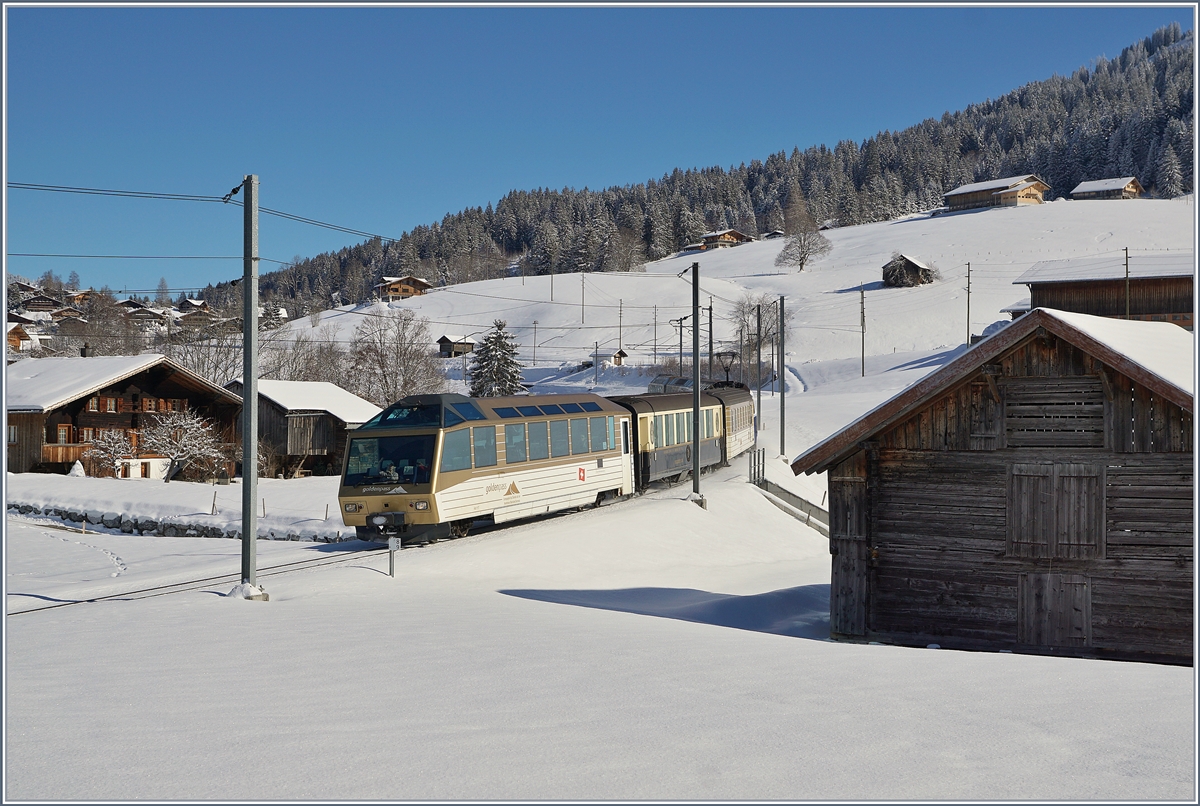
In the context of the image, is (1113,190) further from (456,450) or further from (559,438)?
(456,450)

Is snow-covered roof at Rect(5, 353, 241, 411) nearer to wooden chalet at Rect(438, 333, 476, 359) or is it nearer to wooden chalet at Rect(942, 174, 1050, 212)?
wooden chalet at Rect(438, 333, 476, 359)

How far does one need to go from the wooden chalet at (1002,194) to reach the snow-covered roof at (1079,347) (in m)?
161

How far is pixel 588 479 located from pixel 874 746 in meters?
21.1

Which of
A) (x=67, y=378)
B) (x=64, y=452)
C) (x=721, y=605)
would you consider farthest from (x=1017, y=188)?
(x=721, y=605)

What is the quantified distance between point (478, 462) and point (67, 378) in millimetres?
31828

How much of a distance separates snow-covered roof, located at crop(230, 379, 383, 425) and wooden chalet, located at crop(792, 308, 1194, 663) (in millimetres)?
36830

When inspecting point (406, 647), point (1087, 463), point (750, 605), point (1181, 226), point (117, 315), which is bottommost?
point (750, 605)

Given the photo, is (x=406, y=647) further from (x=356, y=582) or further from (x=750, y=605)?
(x=750, y=605)

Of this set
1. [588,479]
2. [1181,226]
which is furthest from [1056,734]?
[1181,226]

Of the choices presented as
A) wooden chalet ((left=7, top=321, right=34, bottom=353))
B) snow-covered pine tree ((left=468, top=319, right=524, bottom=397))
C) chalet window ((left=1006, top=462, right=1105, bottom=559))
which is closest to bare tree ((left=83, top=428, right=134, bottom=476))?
→ snow-covered pine tree ((left=468, top=319, right=524, bottom=397))

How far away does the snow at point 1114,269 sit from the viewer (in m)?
51.2

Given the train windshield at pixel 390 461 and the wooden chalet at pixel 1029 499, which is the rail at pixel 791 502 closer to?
the train windshield at pixel 390 461

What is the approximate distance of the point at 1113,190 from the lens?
156m

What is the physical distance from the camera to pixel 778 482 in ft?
126
